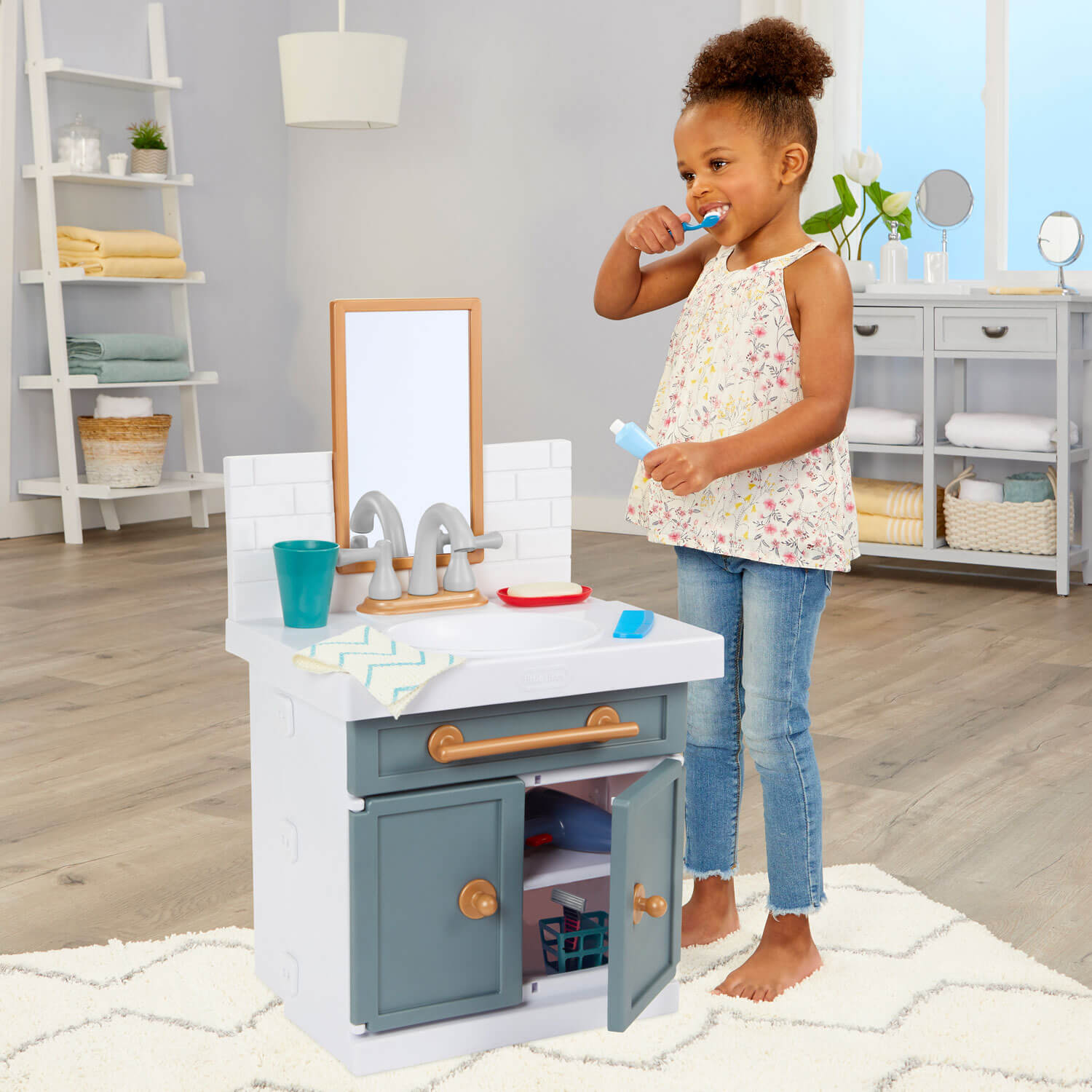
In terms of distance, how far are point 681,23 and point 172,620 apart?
8.23ft

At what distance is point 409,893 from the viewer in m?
1.23

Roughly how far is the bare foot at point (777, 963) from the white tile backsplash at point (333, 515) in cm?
44

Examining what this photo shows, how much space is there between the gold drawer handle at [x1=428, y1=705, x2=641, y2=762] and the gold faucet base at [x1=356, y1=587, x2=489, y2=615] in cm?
21

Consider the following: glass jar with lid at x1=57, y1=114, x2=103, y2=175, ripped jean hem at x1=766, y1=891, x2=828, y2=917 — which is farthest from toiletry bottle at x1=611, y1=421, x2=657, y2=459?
glass jar with lid at x1=57, y1=114, x2=103, y2=175

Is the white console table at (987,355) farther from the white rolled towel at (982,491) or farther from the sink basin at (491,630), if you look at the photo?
the sink basin at (491,630)

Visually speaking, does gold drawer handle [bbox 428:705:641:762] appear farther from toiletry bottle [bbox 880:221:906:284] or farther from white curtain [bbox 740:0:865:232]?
white curtain [bbox 740:0:865:232]

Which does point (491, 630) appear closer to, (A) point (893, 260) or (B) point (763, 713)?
(B) point (763, 713)

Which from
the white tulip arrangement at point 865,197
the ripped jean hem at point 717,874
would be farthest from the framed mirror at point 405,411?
the white tulip arrangement at point 865,197

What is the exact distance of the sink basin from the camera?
1351 millimetres

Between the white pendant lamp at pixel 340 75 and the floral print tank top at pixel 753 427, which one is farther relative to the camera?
the white pendant lamp at pixel 340 75

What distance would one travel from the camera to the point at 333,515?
1420 millimetres

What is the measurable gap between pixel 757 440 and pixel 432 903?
52cm

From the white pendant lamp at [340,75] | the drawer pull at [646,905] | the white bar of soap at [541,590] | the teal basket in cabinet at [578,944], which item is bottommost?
the teal basket in cabinet at [578,944]

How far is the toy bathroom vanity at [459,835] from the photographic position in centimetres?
120
